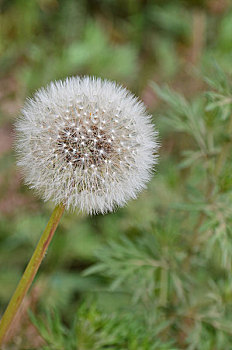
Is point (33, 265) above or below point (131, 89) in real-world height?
below

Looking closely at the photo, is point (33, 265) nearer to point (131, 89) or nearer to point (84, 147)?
point (84, 147)

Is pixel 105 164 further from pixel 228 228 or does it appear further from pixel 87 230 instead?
pixel 87 230

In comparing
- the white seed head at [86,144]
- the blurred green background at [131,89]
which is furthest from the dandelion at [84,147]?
the blurred green background at [131,89]

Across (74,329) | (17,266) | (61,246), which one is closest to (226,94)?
(74,329)

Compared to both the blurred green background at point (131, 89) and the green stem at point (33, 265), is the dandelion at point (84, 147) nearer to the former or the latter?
the green stem at point (33, 265)

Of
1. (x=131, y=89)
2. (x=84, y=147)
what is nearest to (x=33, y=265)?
(x=84, y=147)

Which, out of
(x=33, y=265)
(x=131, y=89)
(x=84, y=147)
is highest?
(x=131, y=89)

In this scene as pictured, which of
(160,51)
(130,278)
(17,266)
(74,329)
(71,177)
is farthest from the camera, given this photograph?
(160,51)
